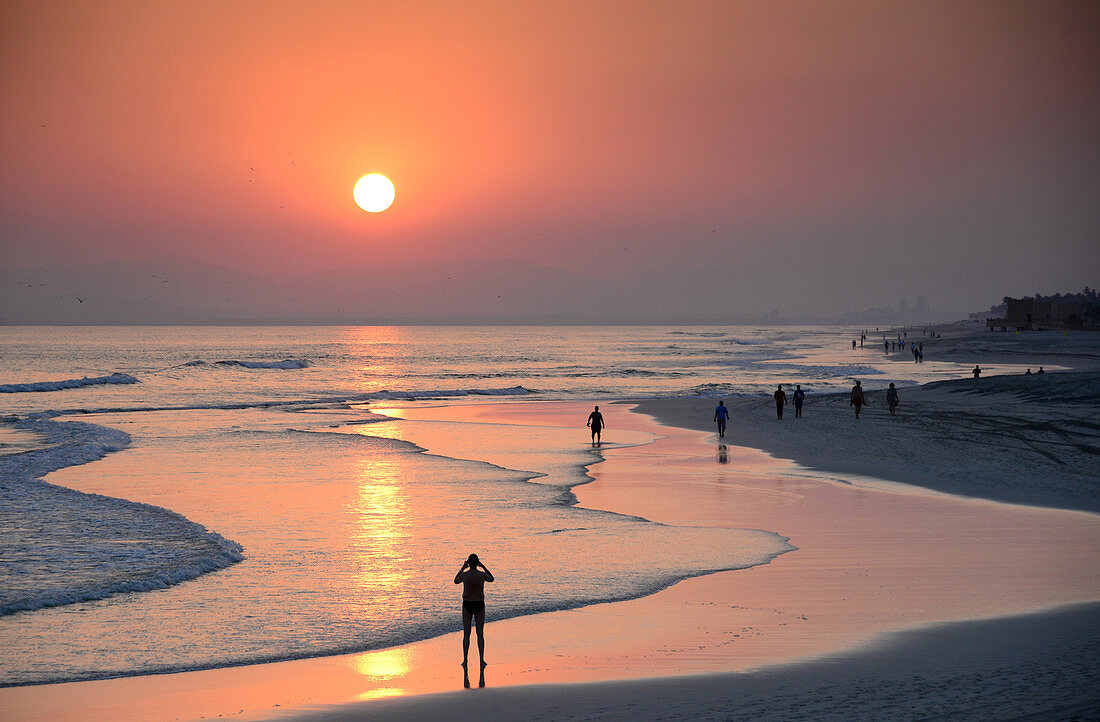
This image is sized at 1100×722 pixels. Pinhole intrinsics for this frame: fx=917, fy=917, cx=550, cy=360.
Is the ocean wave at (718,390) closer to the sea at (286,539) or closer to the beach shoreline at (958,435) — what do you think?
the beach shoreline at (958,435)

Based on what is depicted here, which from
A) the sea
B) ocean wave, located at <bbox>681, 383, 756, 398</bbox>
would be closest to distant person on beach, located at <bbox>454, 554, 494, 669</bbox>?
the sea

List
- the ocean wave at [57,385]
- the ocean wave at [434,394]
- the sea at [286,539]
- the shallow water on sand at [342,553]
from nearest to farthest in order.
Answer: the shallow water on sand at [342,553] < the sea at [286,539] < the ocean wave at [434,394] < the ocean wave at [57,385]

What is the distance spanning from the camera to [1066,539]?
17266 millimetres

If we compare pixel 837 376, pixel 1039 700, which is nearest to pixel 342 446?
pixel 1039 700

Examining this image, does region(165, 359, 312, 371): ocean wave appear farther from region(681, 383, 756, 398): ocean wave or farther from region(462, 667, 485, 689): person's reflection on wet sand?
region(462, 667, 485, 689): person's reflection on wet sand

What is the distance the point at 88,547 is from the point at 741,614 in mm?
11985

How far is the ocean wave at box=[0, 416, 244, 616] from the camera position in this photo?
14453mm

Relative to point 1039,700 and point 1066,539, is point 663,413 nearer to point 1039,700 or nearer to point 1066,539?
point 1066,539

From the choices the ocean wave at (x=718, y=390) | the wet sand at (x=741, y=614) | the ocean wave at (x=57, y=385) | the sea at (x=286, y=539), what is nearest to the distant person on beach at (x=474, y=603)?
the wet sand at (x=741, y=614)

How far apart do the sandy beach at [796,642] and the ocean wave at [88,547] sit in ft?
14.5

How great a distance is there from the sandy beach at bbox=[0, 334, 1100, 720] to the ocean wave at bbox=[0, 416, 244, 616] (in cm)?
441

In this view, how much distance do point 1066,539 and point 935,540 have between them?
2.47m

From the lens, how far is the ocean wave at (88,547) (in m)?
14.5

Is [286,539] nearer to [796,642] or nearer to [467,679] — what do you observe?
[467,679]
